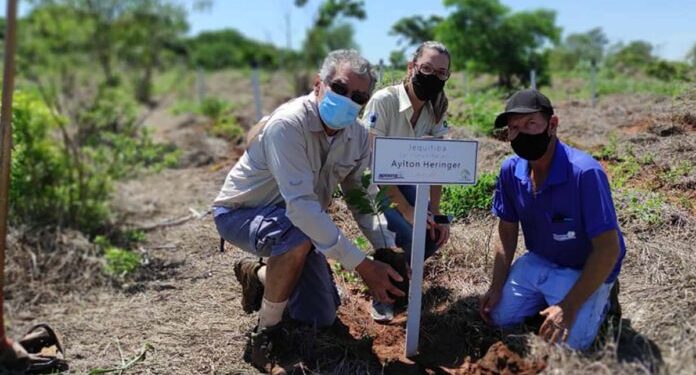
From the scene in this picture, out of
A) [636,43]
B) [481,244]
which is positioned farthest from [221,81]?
[481,244]

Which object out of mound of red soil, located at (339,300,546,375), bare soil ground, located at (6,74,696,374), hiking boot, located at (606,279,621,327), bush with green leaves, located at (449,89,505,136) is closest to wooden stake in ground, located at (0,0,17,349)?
bare soil ground, located at (6,74,696,374)

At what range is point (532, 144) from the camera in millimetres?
2887

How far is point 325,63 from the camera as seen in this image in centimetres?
306

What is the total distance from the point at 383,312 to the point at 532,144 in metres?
1.27

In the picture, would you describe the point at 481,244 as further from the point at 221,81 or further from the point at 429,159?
the point at 221,81

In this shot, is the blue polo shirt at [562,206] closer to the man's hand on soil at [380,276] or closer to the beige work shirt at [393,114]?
the man's hand on soil at [380,276]

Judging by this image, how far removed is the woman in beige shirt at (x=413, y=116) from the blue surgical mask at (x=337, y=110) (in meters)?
0.57

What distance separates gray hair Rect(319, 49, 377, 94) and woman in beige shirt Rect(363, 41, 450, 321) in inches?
26.5

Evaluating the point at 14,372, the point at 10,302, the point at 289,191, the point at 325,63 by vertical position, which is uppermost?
the point at 325,63

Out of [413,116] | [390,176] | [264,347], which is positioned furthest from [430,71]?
[264,347]

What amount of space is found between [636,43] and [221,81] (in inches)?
587

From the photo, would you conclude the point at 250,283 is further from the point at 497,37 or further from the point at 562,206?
the point at 497,37

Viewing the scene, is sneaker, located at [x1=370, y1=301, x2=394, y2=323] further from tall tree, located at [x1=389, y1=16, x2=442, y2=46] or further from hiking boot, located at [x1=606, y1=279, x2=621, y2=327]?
tall tree, located at [x1=389, y1=16, x2=442, y2=46]

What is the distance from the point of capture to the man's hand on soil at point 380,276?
9.52 ft
